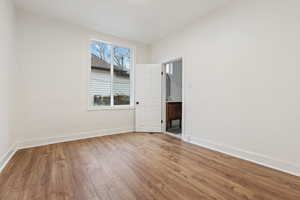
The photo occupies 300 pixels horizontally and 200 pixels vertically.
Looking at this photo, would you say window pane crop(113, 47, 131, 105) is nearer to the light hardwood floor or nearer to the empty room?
the empty room

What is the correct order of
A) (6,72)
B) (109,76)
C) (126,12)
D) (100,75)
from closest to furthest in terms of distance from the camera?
(6,72) < (126,12) < (100,75) < (109,76)

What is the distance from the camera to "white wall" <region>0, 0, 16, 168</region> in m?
2.09

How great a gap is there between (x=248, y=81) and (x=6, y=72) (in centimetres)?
400

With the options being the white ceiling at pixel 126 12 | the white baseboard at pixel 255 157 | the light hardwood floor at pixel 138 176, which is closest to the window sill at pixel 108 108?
the light hardwood floor at pixel 138 176

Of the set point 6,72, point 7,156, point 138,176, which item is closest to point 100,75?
point 6,72

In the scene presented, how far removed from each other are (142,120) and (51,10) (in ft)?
11.1

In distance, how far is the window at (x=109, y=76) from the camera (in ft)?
12.7

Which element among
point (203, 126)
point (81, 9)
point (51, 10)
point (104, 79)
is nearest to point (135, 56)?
point (104, 79)

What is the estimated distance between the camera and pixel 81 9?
2883 mm

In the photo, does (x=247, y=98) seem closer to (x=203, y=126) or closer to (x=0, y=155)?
(x=203, y=126)

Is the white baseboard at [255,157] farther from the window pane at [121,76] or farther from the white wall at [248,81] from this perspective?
the window pane at [121,76]

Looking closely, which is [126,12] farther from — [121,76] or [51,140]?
[51,140]

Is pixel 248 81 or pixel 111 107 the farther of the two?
pixel 111 107

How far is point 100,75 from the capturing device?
3.99m
